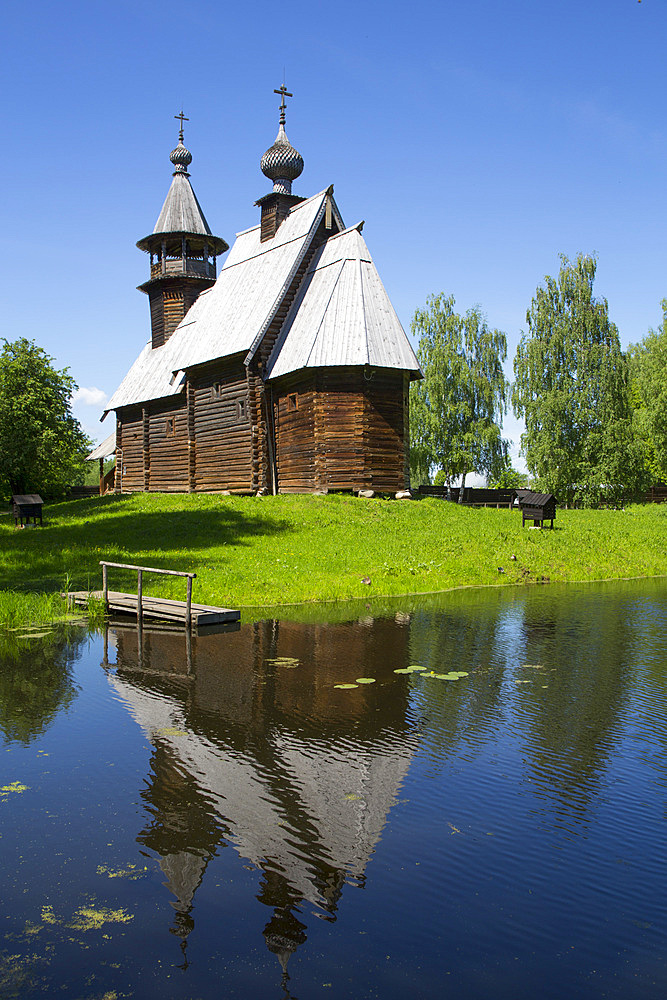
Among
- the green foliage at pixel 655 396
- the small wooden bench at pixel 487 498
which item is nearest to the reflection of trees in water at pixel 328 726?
the small wooden bench at pixel 487 498

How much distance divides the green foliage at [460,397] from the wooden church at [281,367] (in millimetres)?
15982

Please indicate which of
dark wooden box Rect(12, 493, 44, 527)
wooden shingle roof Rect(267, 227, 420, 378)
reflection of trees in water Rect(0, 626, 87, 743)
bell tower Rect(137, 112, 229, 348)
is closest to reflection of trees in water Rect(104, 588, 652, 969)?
reflection of trees in water Rect(0, 626, 87, 743)

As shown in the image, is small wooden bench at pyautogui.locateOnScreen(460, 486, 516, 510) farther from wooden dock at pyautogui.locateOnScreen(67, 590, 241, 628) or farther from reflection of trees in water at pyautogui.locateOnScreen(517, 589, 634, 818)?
wooden dock at pyautogui.locateOnScreen(67, 590, 241, 628)

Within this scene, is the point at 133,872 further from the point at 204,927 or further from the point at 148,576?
the point at 148,576

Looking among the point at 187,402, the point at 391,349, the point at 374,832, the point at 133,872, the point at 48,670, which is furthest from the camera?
the point at 187,402

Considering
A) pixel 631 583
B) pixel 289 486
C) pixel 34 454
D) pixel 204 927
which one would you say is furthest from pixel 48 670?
pixel 34 454

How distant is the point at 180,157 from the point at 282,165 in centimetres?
1076

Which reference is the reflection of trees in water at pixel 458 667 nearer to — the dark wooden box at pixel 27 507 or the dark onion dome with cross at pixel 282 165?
the dark wooden box at pixel 27 507

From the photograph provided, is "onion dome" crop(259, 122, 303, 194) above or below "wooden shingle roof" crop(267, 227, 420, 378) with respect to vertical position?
above

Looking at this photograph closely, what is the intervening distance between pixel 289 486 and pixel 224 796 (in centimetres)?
2460

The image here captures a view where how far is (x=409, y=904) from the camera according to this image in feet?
16.4

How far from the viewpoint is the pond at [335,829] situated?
4.41 m

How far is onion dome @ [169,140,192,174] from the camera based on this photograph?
1732 inches

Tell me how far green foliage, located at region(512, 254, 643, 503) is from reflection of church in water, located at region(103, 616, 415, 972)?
117 ft
